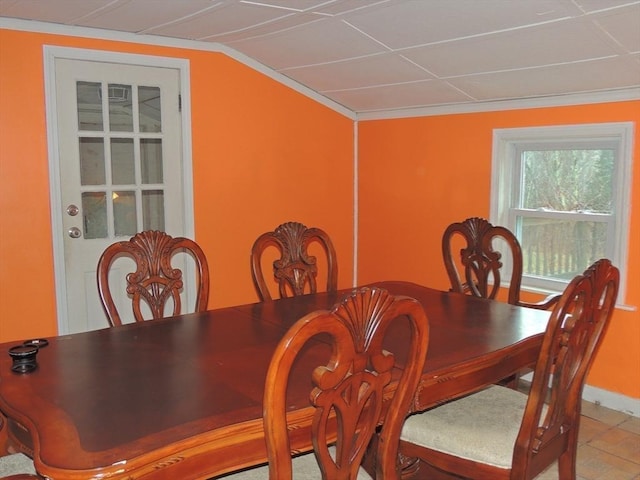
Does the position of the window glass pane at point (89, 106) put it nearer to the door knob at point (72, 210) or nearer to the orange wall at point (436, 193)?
the door knob at point (72, 210)

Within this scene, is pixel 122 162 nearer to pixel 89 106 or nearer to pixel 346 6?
pixel 89 106

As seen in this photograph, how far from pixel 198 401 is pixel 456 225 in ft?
5.88

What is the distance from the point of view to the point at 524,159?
3.59m

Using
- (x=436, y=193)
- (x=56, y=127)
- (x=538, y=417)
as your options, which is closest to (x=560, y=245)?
Answer: (x=436, y=193)

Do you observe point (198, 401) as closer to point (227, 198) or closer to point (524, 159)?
point (227, 198)

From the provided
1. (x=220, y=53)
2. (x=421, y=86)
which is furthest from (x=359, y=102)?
(x=220, y=53)

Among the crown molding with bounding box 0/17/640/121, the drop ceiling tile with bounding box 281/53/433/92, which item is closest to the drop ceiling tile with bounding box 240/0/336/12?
the drop ceiling tile with bounding box 281/53/433/92

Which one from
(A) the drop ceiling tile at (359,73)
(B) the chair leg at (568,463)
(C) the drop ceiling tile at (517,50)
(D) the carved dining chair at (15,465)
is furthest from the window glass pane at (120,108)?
(B) the chair leg at (568,463)

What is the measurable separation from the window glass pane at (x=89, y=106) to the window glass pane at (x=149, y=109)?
0.23 metres

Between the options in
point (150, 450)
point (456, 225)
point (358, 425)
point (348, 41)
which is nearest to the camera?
point (150, 450)

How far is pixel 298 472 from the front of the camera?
170cm

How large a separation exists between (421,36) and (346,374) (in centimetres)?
207

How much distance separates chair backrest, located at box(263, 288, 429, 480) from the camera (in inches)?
46.9

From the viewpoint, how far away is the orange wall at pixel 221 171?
3117 millimetres
